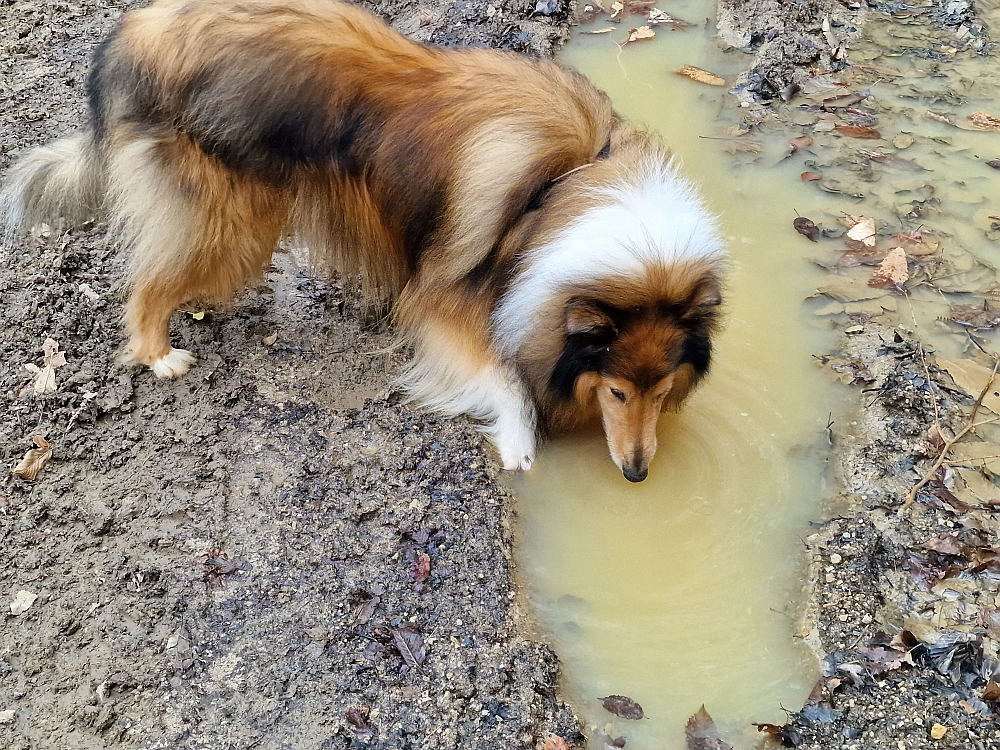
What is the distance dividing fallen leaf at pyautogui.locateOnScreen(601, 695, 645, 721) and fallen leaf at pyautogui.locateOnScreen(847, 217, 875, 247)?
2.95 m

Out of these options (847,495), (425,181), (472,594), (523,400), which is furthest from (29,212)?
(847,495)

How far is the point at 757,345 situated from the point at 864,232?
1.12m

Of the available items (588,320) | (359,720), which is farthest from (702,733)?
(588,320)

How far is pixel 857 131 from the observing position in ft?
17.6

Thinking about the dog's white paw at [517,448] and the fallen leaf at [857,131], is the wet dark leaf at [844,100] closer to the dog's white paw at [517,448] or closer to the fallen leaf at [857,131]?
the fallen leaf at [857,131]

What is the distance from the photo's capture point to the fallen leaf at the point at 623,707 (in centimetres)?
292

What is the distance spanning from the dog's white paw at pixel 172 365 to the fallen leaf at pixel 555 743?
90.0 inches

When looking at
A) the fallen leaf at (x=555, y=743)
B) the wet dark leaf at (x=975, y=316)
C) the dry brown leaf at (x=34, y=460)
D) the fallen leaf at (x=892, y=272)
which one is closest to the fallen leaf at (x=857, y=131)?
the fallen leaf at (x=892, y=272)

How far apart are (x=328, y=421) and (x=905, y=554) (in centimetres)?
237

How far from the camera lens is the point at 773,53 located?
5.91 meters

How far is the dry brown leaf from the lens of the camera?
3.45 metres

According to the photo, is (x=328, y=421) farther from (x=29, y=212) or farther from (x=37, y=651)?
(x=29, y=212)

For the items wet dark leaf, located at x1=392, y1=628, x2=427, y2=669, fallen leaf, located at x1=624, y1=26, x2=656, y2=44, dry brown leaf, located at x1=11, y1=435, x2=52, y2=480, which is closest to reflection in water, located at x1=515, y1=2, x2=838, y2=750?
wet dark leaf, located at x1=392, y1=628, x2=427, y2=669

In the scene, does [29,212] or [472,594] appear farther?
[29,212]
